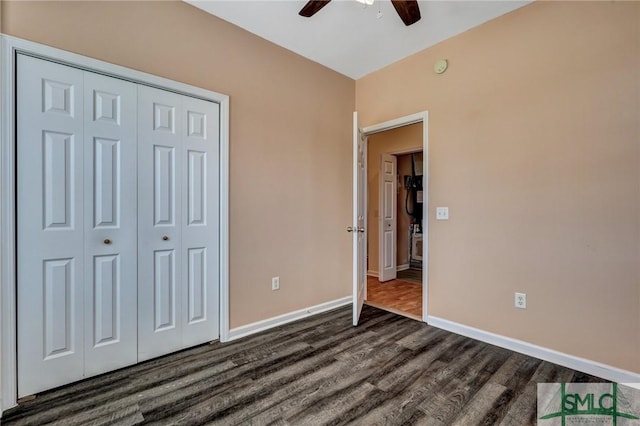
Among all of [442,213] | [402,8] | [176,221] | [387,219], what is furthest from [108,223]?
[387,219]

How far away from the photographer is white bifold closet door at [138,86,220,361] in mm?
2072

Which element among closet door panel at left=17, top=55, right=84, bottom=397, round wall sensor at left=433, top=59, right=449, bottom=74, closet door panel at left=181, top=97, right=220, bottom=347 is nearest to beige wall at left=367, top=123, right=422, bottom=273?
round wall sensor at left=433, top=59, right=449, bottom=74

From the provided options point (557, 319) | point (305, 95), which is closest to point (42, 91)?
point (305, 95)

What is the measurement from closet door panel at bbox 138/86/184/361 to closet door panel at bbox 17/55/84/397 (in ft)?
1.11

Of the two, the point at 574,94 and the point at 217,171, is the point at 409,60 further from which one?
the point at 217,171

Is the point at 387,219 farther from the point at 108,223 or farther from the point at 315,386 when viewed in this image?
the point at 108,223

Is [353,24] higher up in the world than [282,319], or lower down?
higher up

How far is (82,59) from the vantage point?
1807 mm

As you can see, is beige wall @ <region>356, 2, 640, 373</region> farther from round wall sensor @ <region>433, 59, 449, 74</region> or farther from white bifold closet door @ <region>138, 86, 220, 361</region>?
white bifold closet door @ <region>138, 86, 220, 361</region>

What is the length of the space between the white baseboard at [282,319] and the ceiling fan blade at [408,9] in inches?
106

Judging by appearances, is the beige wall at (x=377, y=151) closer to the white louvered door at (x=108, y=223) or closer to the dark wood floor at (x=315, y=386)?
the dark wood floor at (x=315, y=386)

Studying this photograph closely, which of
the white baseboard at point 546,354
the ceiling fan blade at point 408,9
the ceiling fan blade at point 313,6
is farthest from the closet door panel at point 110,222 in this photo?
the white baseboard at point 546,354

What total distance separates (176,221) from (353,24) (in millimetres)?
2211

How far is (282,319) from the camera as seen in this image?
2.81 m
